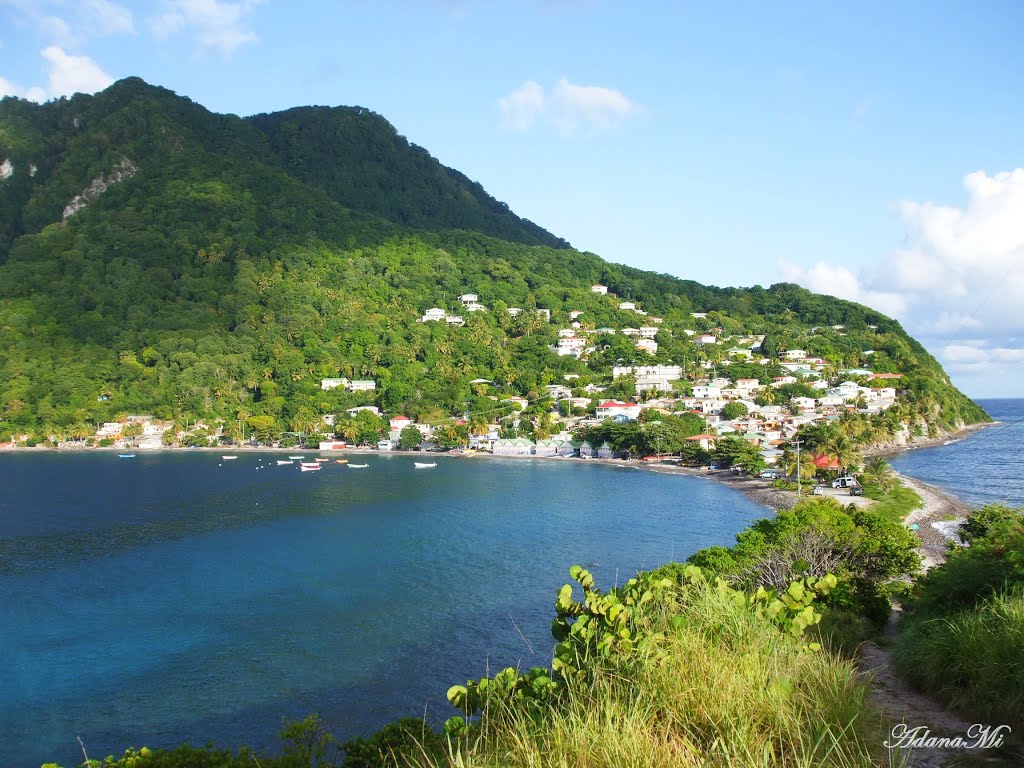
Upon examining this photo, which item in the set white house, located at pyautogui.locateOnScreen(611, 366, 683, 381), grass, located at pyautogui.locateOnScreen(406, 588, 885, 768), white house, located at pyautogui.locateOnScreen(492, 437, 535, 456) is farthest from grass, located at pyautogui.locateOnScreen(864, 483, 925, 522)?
white house, located at pyautogui.locateOnScreen(611, 366, 683, 381)

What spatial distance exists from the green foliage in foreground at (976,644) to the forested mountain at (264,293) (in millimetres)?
66125

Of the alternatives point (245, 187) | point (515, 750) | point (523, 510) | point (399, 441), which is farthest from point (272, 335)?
point (515, 750)

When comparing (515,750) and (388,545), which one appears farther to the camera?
(388,545)

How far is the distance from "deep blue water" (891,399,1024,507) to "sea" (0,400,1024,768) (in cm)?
38

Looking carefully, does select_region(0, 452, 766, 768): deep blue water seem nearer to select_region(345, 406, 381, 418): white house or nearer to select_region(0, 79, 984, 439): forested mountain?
select_region(345, 406, 381, 418): white house

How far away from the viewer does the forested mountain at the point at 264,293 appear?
81750 millimetres

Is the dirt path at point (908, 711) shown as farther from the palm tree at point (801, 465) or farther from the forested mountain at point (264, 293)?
the forested mountain at point (264, 293)

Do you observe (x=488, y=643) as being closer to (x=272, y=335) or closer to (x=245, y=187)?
(x=272, y=335)

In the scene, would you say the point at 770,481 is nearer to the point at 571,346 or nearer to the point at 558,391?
the point at 558,391

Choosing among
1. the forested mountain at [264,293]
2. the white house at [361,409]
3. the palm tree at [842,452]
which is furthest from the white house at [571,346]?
the palm tree at [842,452]

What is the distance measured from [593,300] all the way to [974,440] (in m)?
57.4

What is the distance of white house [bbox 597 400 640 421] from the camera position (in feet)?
228

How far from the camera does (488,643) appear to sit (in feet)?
58.5

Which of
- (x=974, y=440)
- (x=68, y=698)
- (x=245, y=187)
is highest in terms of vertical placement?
(x=245, y=187)
